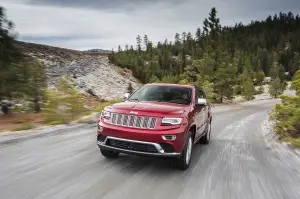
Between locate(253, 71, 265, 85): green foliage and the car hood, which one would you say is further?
locate(253, 71, 265, 85): green foliage

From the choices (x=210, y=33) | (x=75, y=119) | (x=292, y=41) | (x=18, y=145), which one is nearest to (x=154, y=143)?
(x=18, y=145)

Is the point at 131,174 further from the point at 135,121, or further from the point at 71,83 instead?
the point at 71,83

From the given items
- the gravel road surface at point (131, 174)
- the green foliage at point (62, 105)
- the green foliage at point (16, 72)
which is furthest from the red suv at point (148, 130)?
the green foliage at point (16, 72)

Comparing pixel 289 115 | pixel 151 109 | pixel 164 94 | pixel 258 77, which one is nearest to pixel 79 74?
pixel 289 115

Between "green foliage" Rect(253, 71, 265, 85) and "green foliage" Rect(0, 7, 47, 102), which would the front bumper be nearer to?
"green foliage" Rect(0, 7, 47, 102)

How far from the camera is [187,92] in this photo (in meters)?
7.23

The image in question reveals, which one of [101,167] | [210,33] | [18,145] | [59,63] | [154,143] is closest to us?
[154,143]

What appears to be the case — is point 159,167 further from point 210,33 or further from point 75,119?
point 210,33

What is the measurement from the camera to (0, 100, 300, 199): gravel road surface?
4573 millimetres

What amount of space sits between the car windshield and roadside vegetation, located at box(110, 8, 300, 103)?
23928 millimetres

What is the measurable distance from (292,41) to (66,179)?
611 ft

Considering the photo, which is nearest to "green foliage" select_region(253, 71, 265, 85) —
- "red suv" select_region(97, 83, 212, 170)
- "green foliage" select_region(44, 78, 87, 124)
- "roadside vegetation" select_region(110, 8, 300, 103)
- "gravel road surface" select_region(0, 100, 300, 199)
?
"roadside vegetation" select_region(110, 8, 300, 103)

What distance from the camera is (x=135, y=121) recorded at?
18.2 ft

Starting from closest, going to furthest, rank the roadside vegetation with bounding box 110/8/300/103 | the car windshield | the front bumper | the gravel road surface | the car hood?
the gravel road surface, the front bumper, the car hood, the car windshield, the roadside vegetation with bounding box 110/8/300/103
